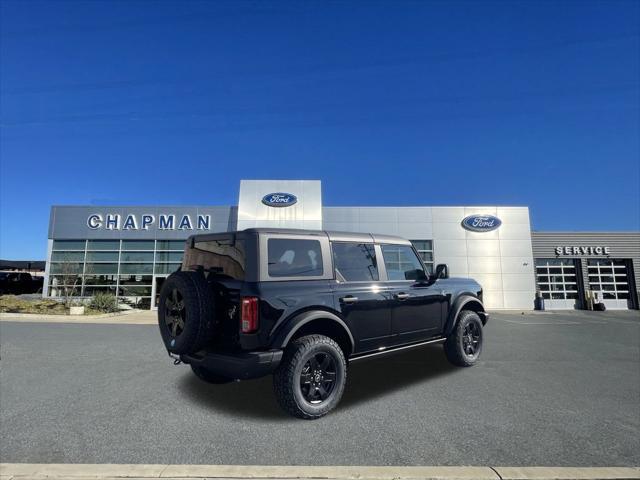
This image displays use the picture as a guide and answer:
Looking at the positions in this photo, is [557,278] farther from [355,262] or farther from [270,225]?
[355,262]

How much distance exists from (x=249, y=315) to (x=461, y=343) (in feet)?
12.1

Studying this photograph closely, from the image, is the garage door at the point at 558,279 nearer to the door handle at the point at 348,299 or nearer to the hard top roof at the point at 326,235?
the hard top roof at the point at 326,235

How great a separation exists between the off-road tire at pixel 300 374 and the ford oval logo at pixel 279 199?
18606 mm

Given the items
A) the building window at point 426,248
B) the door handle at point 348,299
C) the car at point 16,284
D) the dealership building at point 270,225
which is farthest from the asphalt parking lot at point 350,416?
the car at point 16,284

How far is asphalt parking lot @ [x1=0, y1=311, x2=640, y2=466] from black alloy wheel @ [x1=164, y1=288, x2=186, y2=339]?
0.84 m

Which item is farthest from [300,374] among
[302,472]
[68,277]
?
[68,277]

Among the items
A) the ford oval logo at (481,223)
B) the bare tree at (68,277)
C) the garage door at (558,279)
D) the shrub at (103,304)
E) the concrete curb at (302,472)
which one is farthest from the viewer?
the garage door at (558,279)

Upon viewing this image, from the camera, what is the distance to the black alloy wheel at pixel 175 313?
12.1 feet

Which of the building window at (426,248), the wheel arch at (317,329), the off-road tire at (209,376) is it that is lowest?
the off-road tire at (209,376)

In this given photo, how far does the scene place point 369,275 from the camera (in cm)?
450

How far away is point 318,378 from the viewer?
12.1 ft

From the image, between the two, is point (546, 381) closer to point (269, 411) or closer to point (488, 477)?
point (488, 477)

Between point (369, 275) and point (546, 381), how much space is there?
2.93 m

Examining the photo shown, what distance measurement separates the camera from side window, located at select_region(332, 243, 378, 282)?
14.1 ft
